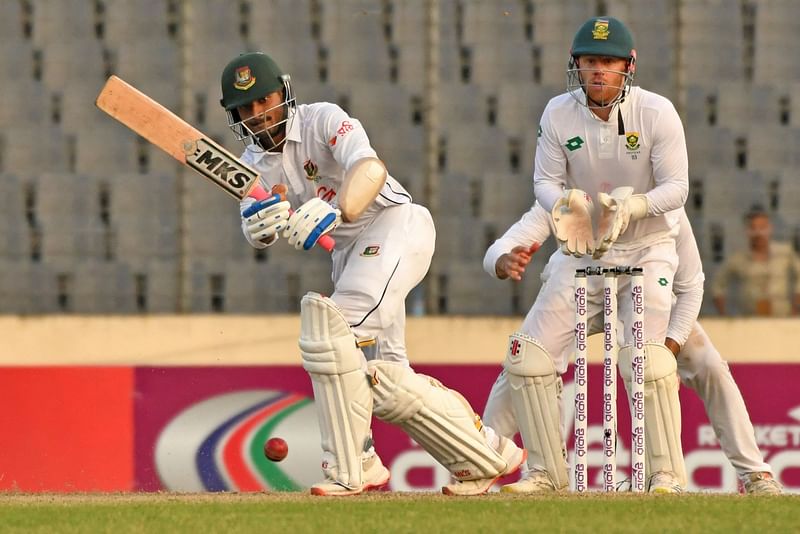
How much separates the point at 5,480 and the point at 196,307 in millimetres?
1326

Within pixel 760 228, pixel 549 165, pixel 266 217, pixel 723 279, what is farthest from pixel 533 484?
pixel 760 228

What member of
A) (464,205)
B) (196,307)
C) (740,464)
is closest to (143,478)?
(196,307)

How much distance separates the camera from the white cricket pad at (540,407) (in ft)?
16.6

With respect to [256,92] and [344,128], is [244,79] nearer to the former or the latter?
[256,92]

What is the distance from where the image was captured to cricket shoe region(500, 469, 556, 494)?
496 centimetres

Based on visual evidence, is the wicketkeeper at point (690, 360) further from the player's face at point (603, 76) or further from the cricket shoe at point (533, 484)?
the player's face at point (603, 76)

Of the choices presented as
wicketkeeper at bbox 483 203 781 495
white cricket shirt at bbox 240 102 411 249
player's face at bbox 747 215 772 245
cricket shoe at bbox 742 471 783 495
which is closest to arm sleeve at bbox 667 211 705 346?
wicketkeeper at bbox 483 203 781 495

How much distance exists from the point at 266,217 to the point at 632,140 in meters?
1.22

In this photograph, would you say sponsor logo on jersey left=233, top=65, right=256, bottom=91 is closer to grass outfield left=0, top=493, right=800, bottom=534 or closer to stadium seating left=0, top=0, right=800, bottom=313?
grass outfield left=0, top=493, right=800, bottom=534

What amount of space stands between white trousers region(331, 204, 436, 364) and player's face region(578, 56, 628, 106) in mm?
655

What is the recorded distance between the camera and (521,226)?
215 inches

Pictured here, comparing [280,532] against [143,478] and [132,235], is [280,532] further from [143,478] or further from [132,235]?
[132,235]

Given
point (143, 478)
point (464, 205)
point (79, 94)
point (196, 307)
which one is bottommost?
point (143, 478)

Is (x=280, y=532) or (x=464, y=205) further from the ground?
(x=464, y=205)
